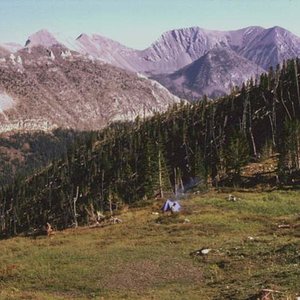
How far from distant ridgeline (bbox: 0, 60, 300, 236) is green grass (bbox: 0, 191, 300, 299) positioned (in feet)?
85.9

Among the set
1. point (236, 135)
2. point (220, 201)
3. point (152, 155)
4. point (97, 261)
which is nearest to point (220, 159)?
point (236, 135)

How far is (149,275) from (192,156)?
98.8 m

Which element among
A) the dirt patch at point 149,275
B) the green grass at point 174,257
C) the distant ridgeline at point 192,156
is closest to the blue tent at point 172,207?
the green grass at point 174,257

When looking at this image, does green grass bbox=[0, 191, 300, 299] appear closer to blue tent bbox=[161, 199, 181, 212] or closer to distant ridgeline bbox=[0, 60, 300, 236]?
blue tent bbox=[161, 199, 181, 212]

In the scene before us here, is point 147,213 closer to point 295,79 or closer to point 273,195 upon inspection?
point 273,195

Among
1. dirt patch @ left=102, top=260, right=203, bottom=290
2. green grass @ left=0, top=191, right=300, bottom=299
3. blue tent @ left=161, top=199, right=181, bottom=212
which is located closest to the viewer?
green grass @ left=0, top=191, right=300, bottom=299

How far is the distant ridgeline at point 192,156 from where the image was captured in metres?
117

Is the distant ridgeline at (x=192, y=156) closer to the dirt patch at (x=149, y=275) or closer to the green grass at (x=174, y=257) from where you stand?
the green grass at (x=174, y=257)

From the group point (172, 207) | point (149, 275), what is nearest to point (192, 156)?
point (172, 207)

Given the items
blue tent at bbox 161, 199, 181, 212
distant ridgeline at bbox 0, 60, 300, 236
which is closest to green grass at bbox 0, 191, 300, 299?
blue tent at bbox 161, 199, 181, 212

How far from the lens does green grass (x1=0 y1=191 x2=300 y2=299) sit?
42.3m

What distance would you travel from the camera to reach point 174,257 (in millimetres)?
55875

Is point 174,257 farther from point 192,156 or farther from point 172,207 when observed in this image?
point 192,156

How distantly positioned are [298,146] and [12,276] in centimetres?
7217
